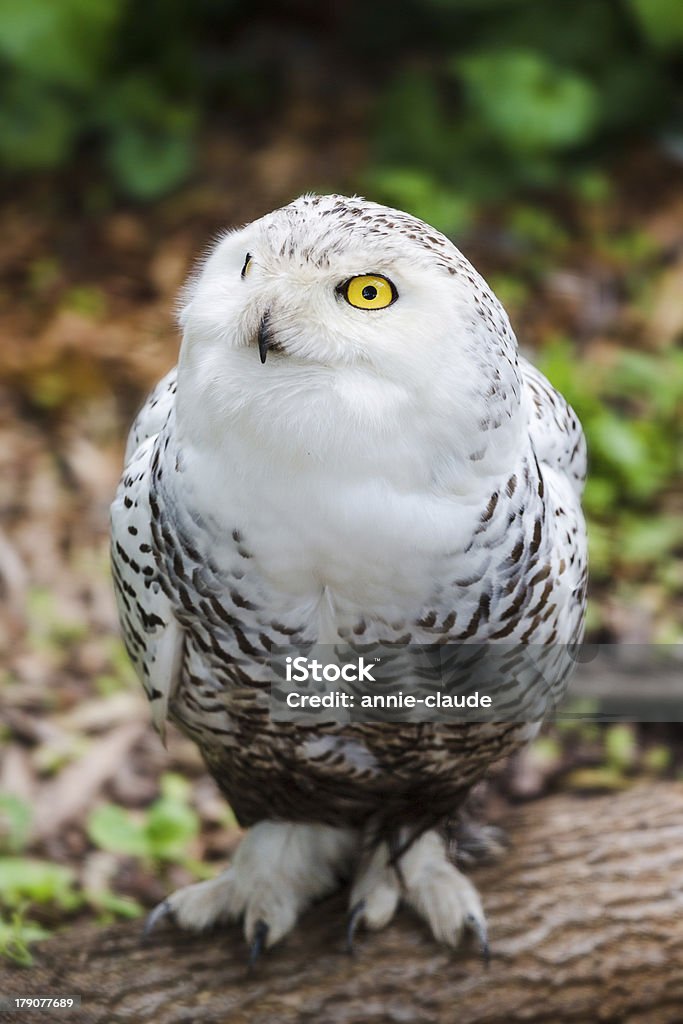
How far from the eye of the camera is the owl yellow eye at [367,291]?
5.85 ft

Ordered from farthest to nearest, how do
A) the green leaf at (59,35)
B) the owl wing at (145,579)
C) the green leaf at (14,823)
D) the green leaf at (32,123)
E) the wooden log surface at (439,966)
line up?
the green leaf at (32,123)
the green leaf at (59,35)
the green leaf at (14,823)
the wooden log surface at (439,966)
the owl wing at (145,579)

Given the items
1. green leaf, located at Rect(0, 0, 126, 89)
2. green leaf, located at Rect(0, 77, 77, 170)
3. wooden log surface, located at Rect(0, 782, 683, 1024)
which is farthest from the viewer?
green leaf, located at Rect(0, 77, 77, 170)

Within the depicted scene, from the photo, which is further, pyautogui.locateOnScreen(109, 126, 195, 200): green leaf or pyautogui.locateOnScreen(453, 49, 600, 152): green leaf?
pyautogui.locateOnScreen(109, 126, 195, 200): green leaf

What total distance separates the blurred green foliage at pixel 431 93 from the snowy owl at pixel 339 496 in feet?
10.6

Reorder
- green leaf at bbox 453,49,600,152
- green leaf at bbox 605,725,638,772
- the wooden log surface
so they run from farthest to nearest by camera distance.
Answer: green leaf at bbox 453,49,600,152 < green leaf at bbox 605,725,638,772 < the wooden log surface

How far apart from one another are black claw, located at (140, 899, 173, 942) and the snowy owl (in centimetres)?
37

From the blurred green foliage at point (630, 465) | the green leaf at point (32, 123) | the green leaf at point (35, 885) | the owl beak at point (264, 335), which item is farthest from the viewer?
the green leaf at point (32, 123)

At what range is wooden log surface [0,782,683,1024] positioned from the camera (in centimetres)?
247

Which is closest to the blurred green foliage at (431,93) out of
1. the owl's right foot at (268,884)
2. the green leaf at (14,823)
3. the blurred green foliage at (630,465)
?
the blurred green foliage at (630,465)

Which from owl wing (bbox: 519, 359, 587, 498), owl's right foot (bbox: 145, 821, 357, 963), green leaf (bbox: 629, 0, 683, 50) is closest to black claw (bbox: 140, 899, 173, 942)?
owl's right foot (bbox: 145, 821, 357, 963)

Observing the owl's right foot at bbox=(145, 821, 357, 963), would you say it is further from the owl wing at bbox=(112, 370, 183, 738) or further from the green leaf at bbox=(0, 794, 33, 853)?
the green leaf at bbox=(0, 794, 33, 853)

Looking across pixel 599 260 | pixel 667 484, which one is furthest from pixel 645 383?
pixel 599 260

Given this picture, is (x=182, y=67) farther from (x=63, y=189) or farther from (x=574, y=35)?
(x=574, y=35)

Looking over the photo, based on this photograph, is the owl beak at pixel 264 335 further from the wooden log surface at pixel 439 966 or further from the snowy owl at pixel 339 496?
the wooden log surface at pixel 439 966
